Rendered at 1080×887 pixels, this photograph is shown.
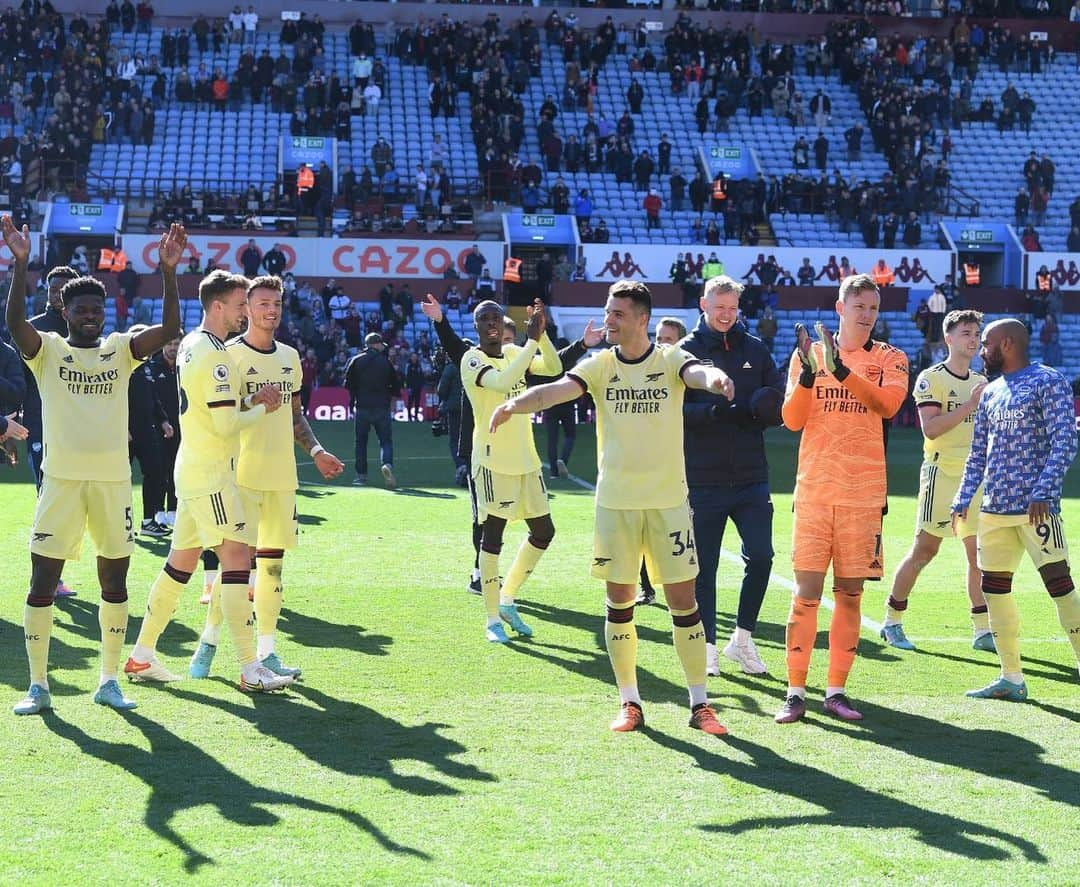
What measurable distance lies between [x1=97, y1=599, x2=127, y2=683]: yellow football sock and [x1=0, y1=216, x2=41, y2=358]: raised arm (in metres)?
1.36

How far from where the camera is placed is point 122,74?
42.2 meters

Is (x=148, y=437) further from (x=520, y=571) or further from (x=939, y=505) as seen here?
(x=939, y=505)

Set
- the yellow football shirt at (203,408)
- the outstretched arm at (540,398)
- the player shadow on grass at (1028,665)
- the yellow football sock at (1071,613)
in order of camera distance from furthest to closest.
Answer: the player shadow on grass at (1028,665) < the yellow football sock at (1071,613) < the yellow football shirt at (203,408) < the outstretched arm at (540,398)

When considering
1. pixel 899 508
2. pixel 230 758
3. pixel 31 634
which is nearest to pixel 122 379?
pixel 31 634

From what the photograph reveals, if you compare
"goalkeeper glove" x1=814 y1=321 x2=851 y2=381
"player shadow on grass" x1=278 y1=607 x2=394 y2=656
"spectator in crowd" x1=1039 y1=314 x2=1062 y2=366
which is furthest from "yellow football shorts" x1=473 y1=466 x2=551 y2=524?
"spectator in crowd" x1=1039 y1=314 x2=1062 y2=366

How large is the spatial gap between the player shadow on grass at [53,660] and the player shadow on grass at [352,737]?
650 millimetres

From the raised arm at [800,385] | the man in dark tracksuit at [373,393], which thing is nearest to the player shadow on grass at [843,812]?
the raised arm at [800,385]

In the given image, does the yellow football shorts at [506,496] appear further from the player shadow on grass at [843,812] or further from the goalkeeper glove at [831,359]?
the player shadow on grass at [843,812]

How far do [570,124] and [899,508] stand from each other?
28356mm

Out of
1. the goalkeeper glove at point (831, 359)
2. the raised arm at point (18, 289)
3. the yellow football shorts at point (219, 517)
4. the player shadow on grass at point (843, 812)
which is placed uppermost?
the raised arm at point (18, 289)

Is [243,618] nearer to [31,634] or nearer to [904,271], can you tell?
[31,634]

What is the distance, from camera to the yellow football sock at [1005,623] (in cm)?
770

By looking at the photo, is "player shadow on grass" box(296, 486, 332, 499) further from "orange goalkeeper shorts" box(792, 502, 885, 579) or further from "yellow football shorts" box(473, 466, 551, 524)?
"orange goalkeeper shorts" box(792, 502, 885, 579)

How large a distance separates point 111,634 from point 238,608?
2.11ft
